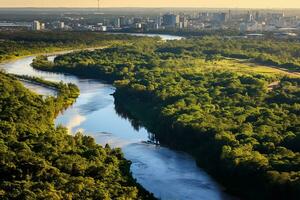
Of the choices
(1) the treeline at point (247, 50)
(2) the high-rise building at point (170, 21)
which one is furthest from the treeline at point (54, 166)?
(2) the high-rise building at point (170, 21)

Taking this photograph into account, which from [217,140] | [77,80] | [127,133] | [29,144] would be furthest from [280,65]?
[29,144]

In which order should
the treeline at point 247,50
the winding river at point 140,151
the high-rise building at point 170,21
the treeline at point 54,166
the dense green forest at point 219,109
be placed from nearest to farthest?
the treeline at point 54,166 → the dense green forest at point 219,109 → the winding river at point 140,151 → the treeline at point 247,50 → the high-rise building at point 170,21

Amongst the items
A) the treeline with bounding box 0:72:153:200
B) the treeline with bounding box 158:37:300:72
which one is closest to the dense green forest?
the treeline with bounding box 158:37:300:72

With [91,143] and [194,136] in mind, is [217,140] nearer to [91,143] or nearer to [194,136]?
[194,136]

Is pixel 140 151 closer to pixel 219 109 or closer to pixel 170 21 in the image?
pixel 219 109

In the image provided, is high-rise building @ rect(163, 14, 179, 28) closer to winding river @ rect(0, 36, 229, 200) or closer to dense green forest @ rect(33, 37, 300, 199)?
dense green forest @ rect(33, 37, 300, 199)

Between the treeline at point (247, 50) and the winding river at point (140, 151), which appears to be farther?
the treeline at point (247, 50)

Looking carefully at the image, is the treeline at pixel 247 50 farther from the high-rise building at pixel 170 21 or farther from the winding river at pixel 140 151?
the high-rise building at pixel 170 21

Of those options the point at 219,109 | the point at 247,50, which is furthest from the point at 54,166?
the point at 247,50
